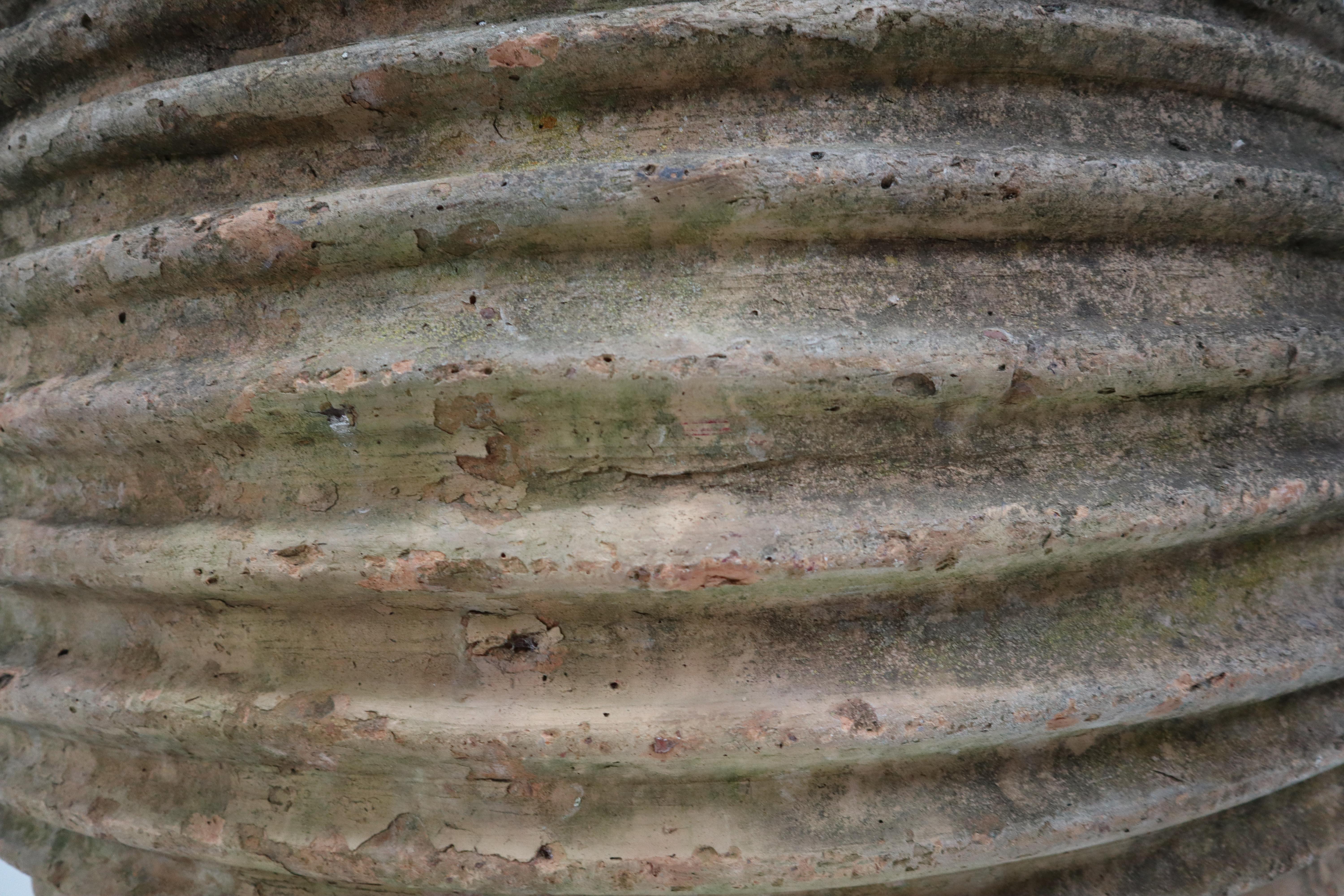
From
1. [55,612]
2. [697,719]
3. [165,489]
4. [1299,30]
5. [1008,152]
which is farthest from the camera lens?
[1299,30]

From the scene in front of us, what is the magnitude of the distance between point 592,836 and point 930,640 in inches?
18.5

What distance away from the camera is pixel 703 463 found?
106 cm

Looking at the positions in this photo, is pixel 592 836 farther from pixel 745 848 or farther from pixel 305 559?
pixel 305 559

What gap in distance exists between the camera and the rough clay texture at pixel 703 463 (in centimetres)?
104

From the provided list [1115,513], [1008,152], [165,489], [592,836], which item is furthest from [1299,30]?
[165,489]

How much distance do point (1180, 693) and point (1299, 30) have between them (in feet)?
3.85

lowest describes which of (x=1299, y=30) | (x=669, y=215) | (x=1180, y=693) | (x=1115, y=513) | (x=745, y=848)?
(x=745, y=848)

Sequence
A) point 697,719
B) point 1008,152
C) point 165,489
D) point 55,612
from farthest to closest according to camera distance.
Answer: point 55,612 → point 165,489 → point 1008,152 → point 697,719

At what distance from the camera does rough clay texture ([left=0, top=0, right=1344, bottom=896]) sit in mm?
1045

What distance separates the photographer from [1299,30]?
149cm

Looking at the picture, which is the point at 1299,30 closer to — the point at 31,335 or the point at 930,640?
the point at 930,640

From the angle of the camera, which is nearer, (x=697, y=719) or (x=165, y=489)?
(x=697, y=719)

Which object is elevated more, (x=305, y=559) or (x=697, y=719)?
(x=305, y=559)

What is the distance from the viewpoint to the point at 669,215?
1.09m
